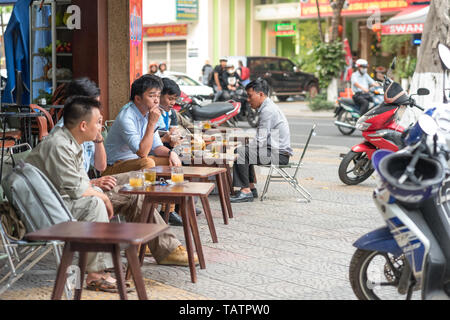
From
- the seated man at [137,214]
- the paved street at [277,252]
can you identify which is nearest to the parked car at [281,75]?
the paved street at [277,252]

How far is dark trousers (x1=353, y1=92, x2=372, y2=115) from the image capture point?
1662cm

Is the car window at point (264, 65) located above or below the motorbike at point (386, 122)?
above

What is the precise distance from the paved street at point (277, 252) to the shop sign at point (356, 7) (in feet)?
79.5

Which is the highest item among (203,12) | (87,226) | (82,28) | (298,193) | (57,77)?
(203,12)

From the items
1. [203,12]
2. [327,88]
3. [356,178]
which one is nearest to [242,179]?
[356,178]

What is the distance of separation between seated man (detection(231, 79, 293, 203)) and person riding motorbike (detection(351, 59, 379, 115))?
8324mm

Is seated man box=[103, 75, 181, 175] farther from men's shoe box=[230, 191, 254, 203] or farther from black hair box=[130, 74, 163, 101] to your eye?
men's shoe box=[230, 191, 254, 203]

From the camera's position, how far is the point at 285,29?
39.2 m

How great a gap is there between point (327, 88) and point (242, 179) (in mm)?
18876

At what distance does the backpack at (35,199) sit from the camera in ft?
14.6

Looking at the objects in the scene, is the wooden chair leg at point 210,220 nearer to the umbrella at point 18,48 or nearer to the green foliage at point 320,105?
the umbrella at point 18,48

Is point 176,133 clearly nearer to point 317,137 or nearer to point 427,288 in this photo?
point 427,288

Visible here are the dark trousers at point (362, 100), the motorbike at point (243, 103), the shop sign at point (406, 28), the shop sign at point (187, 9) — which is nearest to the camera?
the dark trousers at point (362, 100)

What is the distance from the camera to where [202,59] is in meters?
39.3
